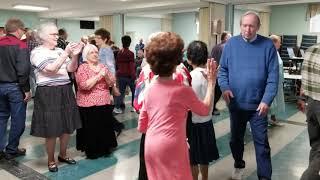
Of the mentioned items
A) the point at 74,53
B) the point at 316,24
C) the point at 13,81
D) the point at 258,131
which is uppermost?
the point at 316,24

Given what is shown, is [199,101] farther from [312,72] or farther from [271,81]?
[271,81]

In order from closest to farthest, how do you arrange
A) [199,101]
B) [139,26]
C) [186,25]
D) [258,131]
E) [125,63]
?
[199,101]
[258,131]
[125,63]
[186,25]
[139,26]

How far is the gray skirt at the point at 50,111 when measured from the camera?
3047 millimetres

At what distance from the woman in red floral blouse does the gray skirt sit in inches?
10.0

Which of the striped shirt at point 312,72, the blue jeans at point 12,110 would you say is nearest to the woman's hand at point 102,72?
the blue jeans at point 12,110

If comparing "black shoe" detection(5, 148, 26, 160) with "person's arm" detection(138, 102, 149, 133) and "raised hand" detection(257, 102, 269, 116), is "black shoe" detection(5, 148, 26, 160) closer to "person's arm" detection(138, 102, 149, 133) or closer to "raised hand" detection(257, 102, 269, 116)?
"person's arm" detection(138, 102, 149, 133)

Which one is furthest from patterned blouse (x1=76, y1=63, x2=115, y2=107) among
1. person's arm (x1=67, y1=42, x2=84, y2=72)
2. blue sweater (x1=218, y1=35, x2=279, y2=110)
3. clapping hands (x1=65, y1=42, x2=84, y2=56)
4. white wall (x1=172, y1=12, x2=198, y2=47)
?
white wall (x1=172, y1=12, x2=198, y2=47)

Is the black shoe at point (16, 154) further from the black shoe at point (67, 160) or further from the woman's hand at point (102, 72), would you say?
the woman's hand at point (102, 72)

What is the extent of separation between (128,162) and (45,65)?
1.33 meters

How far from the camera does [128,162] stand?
347cm

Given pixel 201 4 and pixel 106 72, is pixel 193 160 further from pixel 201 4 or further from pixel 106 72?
pixel 201 4

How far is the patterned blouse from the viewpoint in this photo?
10.8 ft

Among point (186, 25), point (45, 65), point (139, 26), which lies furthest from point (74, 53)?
point (139, 26)

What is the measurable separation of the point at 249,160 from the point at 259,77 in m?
1.26
